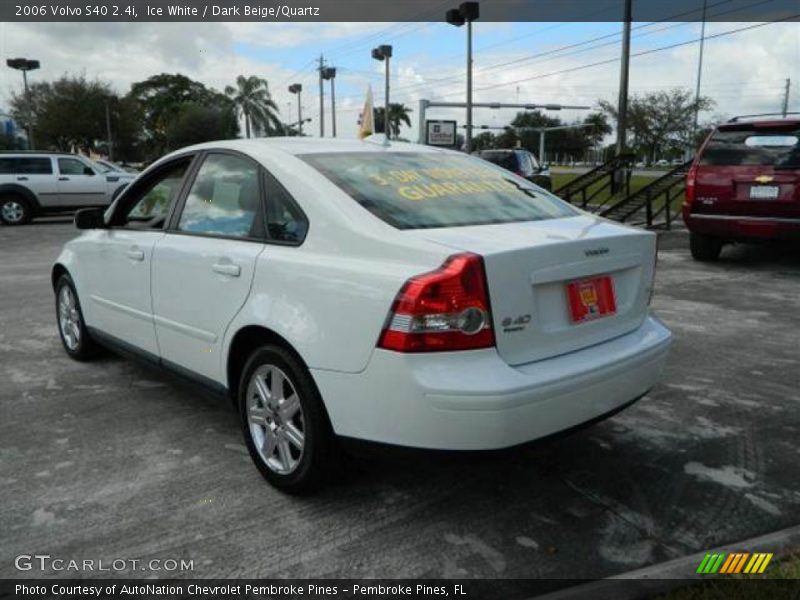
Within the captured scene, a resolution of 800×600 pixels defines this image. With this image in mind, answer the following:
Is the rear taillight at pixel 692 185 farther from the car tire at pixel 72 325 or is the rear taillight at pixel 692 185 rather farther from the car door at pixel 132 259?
the car tire at pixel 72 325

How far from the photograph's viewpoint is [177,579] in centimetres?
248

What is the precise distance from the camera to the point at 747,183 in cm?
845

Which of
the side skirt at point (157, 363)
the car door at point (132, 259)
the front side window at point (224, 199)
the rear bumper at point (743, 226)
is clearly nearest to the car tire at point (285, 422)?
the side skirt at point (157, 363)

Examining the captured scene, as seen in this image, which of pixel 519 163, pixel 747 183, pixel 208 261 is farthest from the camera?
pixel 519 163

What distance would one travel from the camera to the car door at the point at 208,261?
3.20m

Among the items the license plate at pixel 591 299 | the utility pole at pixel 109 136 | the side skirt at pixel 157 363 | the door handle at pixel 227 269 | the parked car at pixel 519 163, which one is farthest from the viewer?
the utility pole at pixel 109 136

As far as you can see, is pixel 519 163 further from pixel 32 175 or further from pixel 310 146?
pixel 310 146

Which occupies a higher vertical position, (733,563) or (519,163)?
(519,163)

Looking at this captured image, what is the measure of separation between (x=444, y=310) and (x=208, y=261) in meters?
1.41

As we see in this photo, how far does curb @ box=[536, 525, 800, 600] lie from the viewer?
2312 mm

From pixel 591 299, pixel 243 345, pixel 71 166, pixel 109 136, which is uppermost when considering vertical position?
pixel 109 136

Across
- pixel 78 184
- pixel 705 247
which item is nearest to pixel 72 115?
pixel 78 184

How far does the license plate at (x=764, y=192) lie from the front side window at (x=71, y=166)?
1472 centimetres

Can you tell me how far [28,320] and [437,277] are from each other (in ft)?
17.6
